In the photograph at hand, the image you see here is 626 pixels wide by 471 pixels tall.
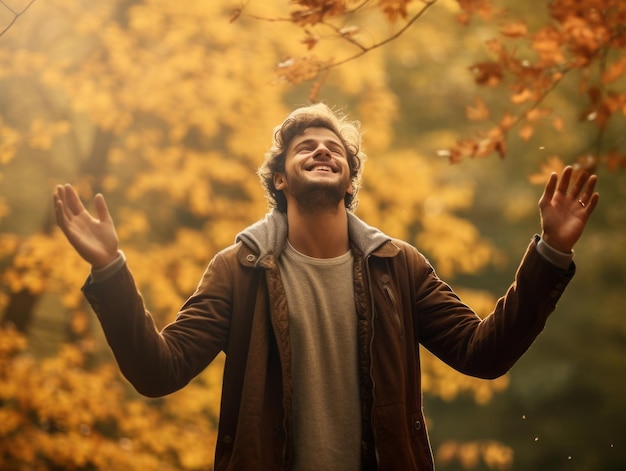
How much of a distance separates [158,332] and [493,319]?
3.35ft

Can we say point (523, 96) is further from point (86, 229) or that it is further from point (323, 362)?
point (86, 229)

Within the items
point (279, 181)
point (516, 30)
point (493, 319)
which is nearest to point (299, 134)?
point (279, 181)

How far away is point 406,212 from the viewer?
25.0 feet

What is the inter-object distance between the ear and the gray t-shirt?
34 centimetres

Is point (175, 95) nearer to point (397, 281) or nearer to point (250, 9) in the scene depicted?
point (250, 9)

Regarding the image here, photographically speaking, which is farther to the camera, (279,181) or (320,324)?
(279,181)

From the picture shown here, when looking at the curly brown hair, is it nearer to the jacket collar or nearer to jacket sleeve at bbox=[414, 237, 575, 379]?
the jacket collar

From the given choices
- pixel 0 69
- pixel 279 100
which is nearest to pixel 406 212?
pixel 279 100

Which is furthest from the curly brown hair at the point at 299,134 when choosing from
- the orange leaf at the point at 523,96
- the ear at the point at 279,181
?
the orange leaf at the point at 523,96

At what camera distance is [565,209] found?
7.95 feet

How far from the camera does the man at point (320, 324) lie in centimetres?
229

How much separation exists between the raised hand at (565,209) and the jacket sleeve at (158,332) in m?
1.01

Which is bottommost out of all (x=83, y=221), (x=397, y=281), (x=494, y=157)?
(x=397, y=281)

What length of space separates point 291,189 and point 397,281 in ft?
1.56
